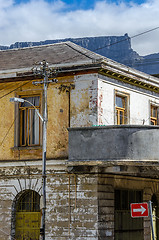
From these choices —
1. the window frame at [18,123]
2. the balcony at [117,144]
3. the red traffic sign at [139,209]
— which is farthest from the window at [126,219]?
the red traffic sign at [139,209]

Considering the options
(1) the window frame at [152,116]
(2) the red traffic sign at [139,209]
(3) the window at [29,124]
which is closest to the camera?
(2) the red traffic sign at [139,209]

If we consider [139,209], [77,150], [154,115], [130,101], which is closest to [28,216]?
[77,150]

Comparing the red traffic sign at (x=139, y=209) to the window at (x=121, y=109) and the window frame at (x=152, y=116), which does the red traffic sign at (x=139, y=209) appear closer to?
the window at (x=121, y=109)

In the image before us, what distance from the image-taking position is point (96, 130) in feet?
65.7

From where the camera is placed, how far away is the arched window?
22.2 meters

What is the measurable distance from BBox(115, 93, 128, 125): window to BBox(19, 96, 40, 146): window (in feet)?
11.4

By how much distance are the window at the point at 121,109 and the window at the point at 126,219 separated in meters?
3.13

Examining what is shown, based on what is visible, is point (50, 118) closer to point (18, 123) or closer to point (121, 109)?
point (18, 123)

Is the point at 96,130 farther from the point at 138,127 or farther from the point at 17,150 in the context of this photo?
the point at 17,150

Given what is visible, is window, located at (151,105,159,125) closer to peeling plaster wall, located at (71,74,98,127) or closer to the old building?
the old building

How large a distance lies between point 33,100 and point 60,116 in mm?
1720

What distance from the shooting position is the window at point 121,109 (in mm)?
23023

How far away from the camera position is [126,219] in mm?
23234

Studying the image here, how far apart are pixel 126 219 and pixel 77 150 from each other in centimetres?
494
